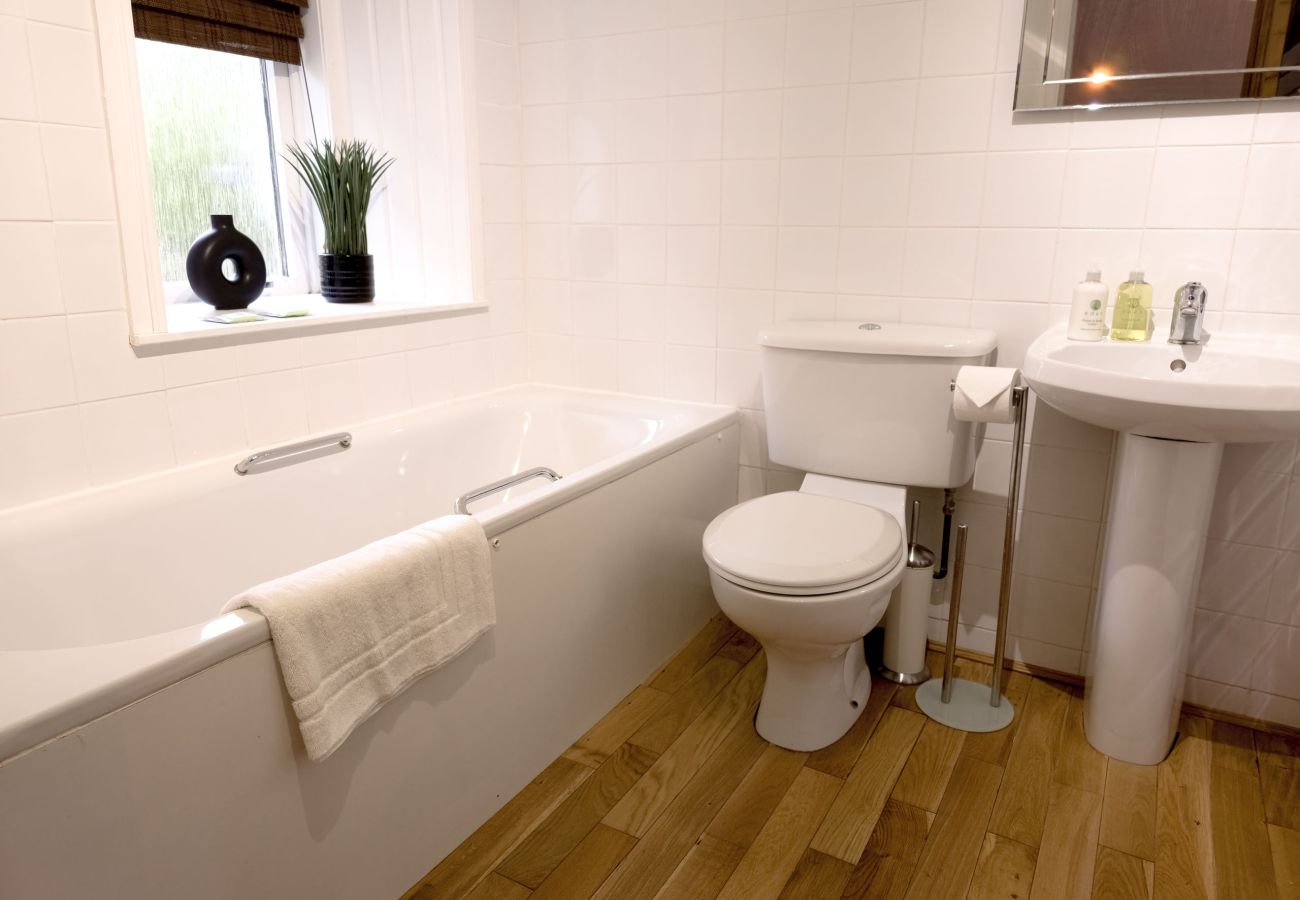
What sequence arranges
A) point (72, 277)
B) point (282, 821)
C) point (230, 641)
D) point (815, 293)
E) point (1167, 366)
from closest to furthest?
point (230, 641), point (282, 821), point (72, 277), point (1167, 366), point (815, 293)

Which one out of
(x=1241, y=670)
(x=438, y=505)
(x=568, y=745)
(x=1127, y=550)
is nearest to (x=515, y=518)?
(x=568, y=745)

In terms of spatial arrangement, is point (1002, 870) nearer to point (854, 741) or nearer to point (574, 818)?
point (854, 741)

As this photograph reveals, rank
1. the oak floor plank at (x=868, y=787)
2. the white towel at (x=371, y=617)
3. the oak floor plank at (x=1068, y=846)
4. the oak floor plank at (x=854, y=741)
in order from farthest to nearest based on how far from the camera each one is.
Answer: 1. the oak floor plank at (x=854, y=741)
2. the oak floor plank at (x=868, y=787)
3. the oak floor plank at (x=1068, y=846)
4. the white towel at (x=371, y=617)

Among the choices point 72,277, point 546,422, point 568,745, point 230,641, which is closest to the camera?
point 230,641

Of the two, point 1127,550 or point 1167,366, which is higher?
point 1167,366

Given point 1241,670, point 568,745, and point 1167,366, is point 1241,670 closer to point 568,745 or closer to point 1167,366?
point 1167,366

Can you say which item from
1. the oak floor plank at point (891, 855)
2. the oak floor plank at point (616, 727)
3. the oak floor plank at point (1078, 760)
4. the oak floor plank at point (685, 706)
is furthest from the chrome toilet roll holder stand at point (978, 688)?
the oak floor plank at point (616, 727)

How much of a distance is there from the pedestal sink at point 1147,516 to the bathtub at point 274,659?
888mm

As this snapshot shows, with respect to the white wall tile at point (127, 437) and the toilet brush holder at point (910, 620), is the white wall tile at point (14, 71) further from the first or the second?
the toilet brush holder at point (910, 620)

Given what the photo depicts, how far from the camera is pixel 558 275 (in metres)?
2.54

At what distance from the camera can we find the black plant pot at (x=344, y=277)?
88.7 inches

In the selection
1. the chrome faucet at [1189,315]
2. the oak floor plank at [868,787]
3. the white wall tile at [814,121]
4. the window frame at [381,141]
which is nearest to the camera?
the oak floor plank at [868,787]

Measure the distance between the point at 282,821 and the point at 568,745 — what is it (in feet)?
2.36

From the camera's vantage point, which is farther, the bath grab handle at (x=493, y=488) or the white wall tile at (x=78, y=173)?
the bath grab handle at (x=493, y=488)
